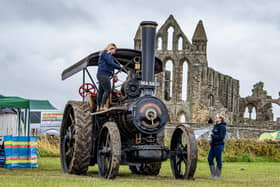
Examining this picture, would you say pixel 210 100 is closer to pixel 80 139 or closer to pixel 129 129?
pixel 80 139

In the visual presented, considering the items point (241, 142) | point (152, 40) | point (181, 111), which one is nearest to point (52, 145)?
point (241, 142)

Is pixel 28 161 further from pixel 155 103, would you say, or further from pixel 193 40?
pixel 193 40

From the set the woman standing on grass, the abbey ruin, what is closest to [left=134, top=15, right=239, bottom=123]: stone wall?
the abbey ruin

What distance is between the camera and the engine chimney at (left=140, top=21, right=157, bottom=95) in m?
14.1

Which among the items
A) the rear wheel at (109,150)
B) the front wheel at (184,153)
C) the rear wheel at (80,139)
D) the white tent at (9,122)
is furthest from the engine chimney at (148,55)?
the white tent at (9,122)

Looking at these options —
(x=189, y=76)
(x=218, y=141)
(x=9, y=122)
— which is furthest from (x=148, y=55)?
(x=189, y=76)

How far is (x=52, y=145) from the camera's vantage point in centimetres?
2848

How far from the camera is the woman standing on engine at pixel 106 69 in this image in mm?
14680

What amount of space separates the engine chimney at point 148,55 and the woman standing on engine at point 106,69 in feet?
2.50

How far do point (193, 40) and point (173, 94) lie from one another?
5.67m

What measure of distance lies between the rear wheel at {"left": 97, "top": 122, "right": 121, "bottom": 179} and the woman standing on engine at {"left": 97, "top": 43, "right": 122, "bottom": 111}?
737 millimetres

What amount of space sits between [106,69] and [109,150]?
1.87 metres

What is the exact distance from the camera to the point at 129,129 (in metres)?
14.2

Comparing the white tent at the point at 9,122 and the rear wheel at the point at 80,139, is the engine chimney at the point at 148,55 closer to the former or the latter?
the rear wheel at the point at 80,139
